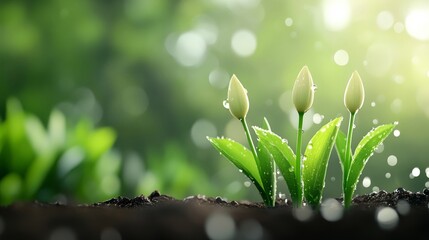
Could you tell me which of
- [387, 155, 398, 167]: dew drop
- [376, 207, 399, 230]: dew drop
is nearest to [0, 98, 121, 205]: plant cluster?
[376, 207, 399, 230]: dew drop

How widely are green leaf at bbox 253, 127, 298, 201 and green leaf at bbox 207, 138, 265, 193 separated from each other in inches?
3.3

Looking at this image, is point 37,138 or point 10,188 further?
point 37,138

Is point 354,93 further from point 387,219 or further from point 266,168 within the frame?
point 387,219

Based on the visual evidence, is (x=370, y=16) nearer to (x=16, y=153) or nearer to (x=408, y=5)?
(x=408, y=5)

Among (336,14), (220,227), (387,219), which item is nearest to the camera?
(220,227)

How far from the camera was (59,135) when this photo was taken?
464cm

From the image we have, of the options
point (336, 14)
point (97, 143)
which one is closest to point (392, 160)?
point (336, 14)

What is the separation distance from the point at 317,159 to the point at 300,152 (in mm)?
53

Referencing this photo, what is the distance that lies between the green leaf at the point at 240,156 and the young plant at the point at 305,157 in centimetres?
8

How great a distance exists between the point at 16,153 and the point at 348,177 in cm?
293

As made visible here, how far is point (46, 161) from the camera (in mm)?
4398

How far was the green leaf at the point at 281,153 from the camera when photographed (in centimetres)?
192

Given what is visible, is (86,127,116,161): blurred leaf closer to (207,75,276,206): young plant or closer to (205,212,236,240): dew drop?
(207,75,276,206): young plant

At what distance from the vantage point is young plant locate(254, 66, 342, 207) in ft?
6.28
